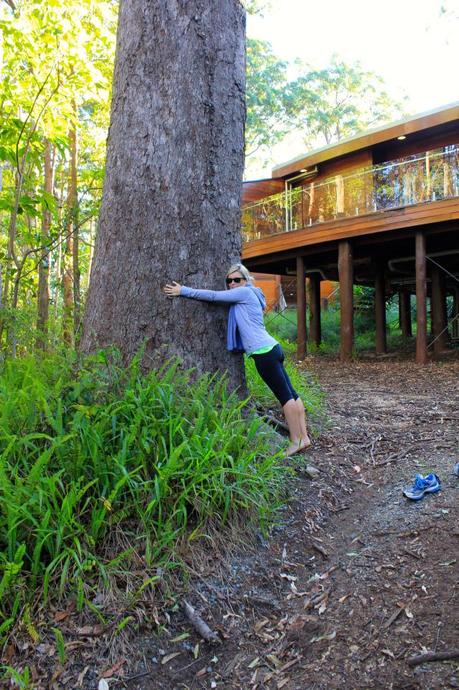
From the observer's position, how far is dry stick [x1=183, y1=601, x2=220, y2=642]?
215 cm

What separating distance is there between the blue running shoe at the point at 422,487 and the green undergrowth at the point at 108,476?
2.76 feet

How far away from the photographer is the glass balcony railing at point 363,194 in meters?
10.6

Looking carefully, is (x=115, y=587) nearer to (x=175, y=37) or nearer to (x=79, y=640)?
(x=79, y=640)

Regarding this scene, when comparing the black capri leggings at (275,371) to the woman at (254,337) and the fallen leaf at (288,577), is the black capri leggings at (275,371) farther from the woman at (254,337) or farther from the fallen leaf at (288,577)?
the fallen leaf at (288,577)

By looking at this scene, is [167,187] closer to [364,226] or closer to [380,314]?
[364,226]

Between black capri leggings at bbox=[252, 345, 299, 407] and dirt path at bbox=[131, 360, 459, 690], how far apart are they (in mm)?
546

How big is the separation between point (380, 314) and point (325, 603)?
12899mm

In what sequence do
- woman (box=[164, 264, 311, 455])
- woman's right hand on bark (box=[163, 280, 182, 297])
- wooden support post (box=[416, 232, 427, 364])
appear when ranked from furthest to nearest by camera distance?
1. wooden support post (box=[416, 232, 427, 364])
2. woman (box=[164, 264, 311, 455])
3. woman's right hand on bark (box=[163, 280, 182, 297])

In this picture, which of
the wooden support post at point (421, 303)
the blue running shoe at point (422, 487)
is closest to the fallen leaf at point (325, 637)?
the blue running shoe at point (422, 487)

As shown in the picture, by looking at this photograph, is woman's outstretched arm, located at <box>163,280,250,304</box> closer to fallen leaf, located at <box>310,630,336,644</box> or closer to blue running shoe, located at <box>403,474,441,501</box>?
blue running shoe, located at <box>403,474,441,501</box>

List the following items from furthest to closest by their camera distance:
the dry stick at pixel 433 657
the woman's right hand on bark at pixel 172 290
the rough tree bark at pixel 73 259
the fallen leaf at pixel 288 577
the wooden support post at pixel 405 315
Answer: the wooden support post at pixel 405 315 → the rough tree bark at pixel 73 259 → the woman's right hand on bark at pixel 172 290 → the fallen leaf at pixel 288 577 → the dry stick at pixel 433 657

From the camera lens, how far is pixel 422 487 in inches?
130

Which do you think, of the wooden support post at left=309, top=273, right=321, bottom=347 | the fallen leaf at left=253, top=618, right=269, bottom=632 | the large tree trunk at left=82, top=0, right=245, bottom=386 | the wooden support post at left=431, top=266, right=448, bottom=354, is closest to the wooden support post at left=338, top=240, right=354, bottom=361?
the wooden support post at left=431, top=266, right=448, bottom=354

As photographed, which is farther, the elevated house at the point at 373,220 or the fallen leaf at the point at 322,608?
the elevated house at the point at 373,220
